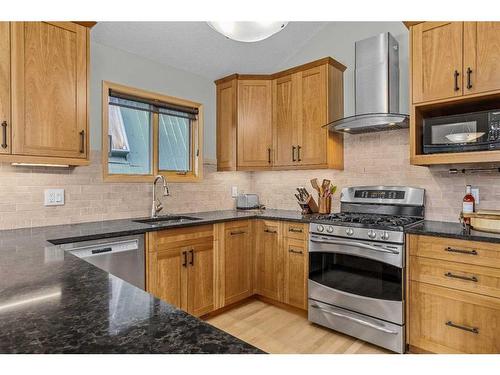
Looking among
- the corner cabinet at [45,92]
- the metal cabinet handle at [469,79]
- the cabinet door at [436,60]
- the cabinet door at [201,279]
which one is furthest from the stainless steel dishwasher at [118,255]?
the metal cabinet handle at [469,79]

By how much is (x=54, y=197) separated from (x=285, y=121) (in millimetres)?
2229

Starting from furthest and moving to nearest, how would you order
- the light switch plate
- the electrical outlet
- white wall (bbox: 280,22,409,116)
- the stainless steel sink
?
the light switch plate
the stainless steel sink
white wall (bbox: 280,22,409,116)
the electrical outlet

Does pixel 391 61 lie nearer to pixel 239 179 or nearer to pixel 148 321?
pixel 239 179

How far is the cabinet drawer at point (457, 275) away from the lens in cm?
188

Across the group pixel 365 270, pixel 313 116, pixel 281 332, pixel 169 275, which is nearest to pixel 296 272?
pixel 281 332

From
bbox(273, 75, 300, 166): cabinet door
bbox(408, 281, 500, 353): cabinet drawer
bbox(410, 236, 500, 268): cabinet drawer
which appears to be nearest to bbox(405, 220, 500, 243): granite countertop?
bbox(410, 236, 500, 268): cabinet drawer

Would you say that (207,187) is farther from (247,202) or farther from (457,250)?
(457,250)

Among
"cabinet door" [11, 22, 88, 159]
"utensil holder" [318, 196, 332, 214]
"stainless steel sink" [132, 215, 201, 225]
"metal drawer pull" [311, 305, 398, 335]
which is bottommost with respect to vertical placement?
"metal drawer pull" [311, 305, 398, 335]

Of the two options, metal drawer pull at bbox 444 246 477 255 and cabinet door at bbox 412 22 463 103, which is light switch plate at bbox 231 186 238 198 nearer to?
cabinet door at bbox 412 22 463 103

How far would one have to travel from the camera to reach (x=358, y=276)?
2.41 m

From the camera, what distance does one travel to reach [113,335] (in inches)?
25.7

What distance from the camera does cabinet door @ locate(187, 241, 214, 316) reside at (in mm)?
2623

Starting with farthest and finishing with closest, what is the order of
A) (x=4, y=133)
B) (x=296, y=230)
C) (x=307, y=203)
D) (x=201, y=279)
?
(x=307, y=203)
(x=296, y=230)
(x=201, y=279)
(x=4, y=133)
